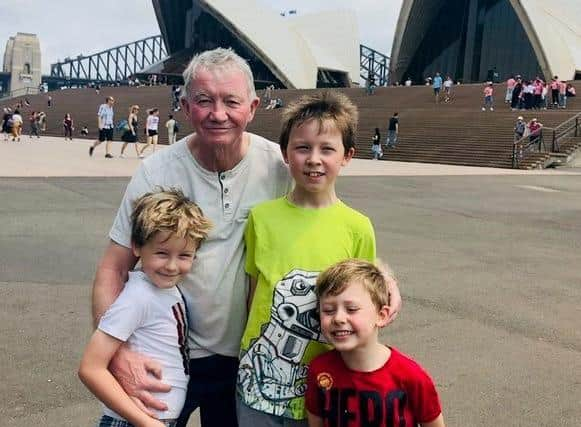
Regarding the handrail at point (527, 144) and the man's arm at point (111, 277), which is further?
the handrail at point (527, 144)

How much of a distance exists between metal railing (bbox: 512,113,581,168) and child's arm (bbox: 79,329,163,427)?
1964cm

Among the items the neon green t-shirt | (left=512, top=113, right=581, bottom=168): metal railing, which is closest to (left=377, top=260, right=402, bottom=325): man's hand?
the neon green t-shirt

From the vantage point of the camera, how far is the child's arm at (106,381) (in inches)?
68.7

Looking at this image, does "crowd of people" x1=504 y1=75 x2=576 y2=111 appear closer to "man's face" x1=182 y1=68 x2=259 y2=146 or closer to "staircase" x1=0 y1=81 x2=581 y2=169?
"staircase" x1=0 y1=81 x2=581 y2=169

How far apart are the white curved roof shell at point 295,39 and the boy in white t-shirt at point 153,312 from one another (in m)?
52.8

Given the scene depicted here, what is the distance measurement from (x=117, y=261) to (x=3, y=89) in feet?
346

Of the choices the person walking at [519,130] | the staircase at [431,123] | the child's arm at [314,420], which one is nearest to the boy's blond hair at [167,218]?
the child's arm at [314,420]

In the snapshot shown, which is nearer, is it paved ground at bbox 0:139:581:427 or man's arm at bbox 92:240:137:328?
man's arm at bbox 92:240:137:328

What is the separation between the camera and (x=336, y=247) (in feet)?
6.26

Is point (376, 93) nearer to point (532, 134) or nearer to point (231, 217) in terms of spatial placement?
point (532, 134)

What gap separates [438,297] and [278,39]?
172 feet

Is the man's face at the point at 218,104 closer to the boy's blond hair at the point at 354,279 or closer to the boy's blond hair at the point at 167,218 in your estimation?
the boy's blond hair at the point at 167,218

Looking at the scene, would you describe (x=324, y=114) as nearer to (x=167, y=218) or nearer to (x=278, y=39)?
(x=167, y=218)

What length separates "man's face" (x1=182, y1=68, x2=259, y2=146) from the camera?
75.1 inches
